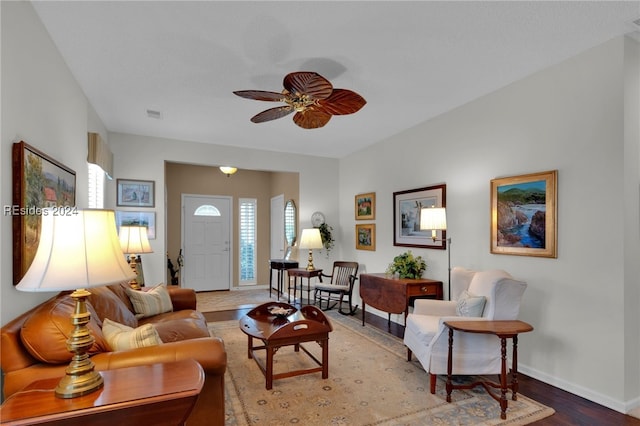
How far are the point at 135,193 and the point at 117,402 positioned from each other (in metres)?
3.91

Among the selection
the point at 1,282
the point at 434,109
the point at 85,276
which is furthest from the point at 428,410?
the point at 434,109

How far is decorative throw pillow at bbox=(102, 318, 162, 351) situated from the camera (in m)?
1.79

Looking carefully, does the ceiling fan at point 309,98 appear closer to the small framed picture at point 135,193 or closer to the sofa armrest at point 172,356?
the sofa armrest at point 172,356

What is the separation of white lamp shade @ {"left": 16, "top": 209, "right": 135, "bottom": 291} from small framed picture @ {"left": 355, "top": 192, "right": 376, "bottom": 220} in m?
4.10

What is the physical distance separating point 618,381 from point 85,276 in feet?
10.7

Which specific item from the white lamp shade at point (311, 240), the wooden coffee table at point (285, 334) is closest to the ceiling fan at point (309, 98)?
the wooden coffee table at point (285, 334)

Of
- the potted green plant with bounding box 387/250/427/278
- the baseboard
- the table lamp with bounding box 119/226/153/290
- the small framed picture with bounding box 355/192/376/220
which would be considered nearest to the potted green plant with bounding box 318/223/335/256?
the small framed picture with bounding box 355/192/376/220

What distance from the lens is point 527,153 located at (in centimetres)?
296

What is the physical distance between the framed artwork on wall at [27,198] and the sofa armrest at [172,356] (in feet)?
2.32

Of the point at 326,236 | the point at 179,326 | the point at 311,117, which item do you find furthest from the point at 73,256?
the point at 326,236

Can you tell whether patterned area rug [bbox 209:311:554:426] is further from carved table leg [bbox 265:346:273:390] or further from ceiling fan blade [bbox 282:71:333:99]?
ceiling fan blade [bbox 282:71:333:99]

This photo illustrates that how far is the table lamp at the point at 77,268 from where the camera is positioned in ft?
4.10

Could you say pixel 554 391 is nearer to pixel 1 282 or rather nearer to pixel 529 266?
pixel 529 266

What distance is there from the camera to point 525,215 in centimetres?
293
